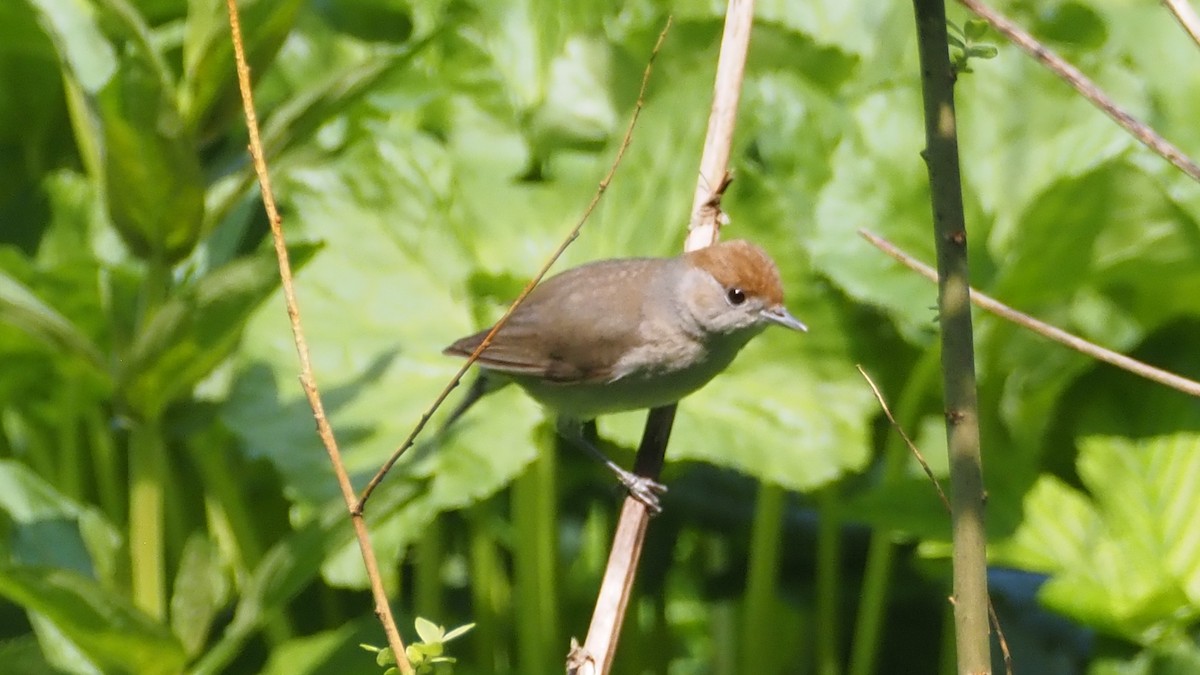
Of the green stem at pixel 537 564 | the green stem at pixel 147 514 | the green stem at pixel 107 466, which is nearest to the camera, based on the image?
the green stem at pixel 147 514

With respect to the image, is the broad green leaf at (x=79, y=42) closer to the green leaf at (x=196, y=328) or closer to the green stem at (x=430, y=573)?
the green leaf at (x=196, y=328)

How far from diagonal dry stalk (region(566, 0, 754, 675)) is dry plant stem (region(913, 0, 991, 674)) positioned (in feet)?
1.10

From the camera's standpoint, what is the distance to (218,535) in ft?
5.60

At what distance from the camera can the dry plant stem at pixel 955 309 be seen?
2.48 ft

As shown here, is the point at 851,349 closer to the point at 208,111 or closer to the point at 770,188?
the point at 770,188

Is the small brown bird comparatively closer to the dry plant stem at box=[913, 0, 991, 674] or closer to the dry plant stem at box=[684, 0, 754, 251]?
the dry plant stem at box=[684, 0, 754, 251]

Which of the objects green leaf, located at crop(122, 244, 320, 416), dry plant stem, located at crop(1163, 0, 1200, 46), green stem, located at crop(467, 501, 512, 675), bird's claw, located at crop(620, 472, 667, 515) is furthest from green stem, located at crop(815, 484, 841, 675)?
dry plant stem, located at crop(1163, 0, 1200, 46)

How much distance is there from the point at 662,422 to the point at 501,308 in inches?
13.9

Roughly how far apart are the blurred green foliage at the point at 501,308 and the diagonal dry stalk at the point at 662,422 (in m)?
0.10

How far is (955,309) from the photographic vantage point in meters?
0.76

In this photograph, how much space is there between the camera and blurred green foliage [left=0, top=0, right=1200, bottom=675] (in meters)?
1.35

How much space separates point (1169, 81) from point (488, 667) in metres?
1.28

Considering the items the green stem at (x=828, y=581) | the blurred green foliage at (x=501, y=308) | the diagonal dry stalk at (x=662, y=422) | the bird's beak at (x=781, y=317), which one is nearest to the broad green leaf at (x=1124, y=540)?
the blurred green foliage at (x=501, y=308)

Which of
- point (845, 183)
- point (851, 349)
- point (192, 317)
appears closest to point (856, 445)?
point (851, 349)
